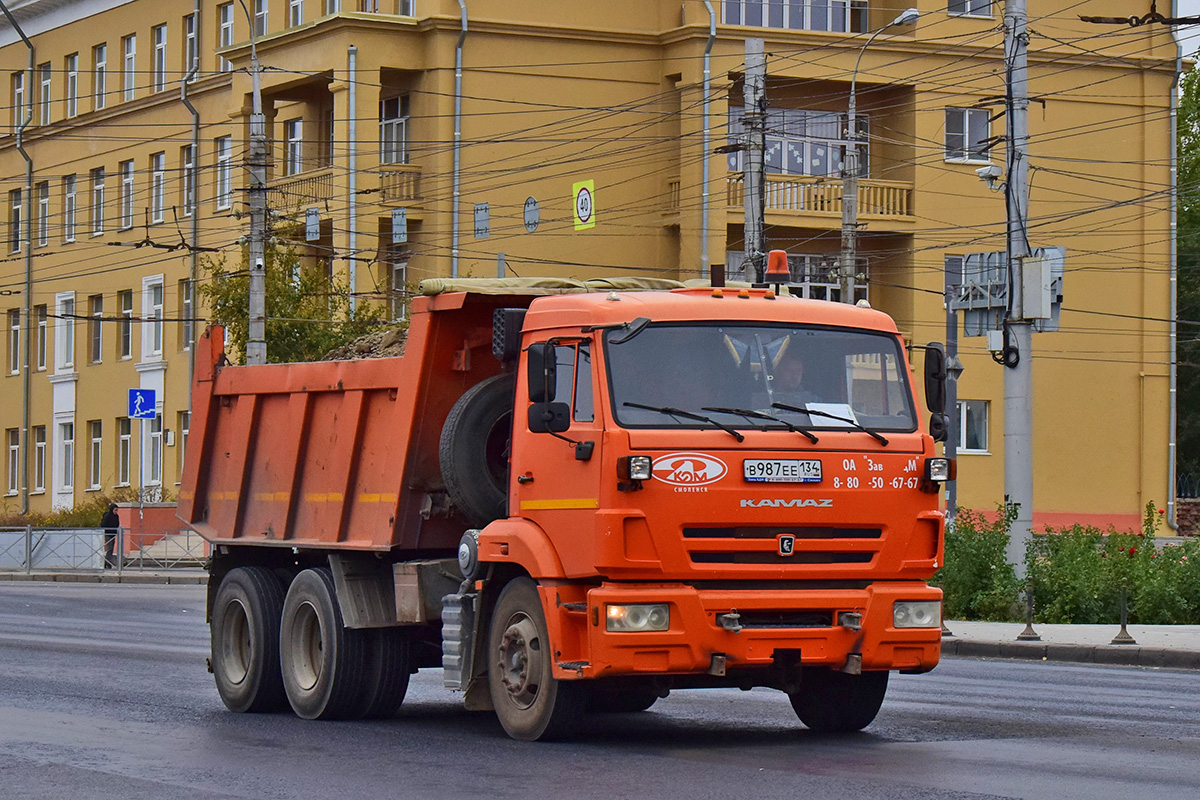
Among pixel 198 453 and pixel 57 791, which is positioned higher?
pixel 198 453

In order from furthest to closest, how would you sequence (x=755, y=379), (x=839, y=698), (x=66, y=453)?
(x=66, y=453), (x=839, y=698), (x=755, y=379)

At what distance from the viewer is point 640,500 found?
11727 mm

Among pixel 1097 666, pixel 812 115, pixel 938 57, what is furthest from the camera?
pixel 938 57

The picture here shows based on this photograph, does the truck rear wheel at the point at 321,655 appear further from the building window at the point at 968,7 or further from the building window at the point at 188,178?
the building window at the point at 188,178

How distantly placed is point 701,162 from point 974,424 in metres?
9.92

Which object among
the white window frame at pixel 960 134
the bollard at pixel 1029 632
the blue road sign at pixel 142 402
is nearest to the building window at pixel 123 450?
the blue road sign at pixel 142 402

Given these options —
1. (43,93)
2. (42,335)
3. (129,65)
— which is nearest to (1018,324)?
(129,65)

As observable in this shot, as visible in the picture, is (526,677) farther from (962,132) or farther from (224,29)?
(224,29)

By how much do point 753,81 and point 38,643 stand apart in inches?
588

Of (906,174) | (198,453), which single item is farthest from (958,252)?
(198,453)

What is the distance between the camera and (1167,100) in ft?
172

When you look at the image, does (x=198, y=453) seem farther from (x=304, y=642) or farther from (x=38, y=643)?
(x=38, y=643)

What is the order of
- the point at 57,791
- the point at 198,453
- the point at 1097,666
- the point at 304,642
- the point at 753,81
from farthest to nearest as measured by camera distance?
the point at 753,81 < the point at 1097,666 < the point at 198,453 < the point at 304,642 < the point at 57,791

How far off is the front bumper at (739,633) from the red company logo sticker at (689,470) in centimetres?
57
